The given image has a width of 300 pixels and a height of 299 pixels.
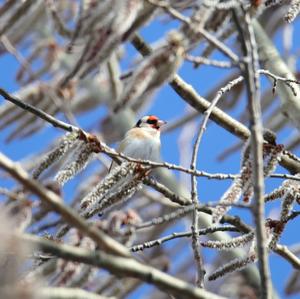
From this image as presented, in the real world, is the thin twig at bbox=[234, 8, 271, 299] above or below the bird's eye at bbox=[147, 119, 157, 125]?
below

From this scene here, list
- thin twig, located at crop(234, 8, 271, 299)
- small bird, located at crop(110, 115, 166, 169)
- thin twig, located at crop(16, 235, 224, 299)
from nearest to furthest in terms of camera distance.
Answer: thin twig, located at crop(16, 235, 224, 299) → thin twig, located at crop(234, 8, 271, 299) → small bird, located at crop(110, 115, 166, 169)

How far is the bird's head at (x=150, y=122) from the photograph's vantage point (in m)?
5.02

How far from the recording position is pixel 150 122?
514 centimetres

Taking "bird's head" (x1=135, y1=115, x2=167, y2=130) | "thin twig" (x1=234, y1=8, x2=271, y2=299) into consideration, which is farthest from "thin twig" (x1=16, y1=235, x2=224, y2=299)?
"bird's head" (x1=135, y1=115, x2=167, y2=130)

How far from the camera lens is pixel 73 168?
1952mm

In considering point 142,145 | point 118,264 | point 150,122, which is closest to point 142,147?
point 142,145

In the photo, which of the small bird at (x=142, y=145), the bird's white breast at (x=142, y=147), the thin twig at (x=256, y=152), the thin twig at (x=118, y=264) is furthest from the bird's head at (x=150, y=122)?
the thin twig at (x=118, y=264)

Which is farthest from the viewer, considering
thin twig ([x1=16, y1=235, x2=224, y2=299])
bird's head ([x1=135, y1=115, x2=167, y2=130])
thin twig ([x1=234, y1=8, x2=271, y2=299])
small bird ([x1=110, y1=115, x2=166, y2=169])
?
bird's head ([x1=135, y1=115, x2=167, y2=130])

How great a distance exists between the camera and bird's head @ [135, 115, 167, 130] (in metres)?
5.02

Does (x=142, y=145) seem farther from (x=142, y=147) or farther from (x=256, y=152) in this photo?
(x=256, y=152)

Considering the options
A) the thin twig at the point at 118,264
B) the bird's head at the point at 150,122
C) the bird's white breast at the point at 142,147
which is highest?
the bird's head at the point at 150,122

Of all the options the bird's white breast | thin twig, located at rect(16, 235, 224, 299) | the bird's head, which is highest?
the bird's head

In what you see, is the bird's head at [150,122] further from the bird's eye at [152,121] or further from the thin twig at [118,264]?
the thin twig at [118,264]

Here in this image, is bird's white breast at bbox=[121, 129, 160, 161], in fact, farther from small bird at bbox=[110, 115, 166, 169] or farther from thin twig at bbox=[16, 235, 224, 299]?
thin twig at bbox=[16, 235, 224, 299]
